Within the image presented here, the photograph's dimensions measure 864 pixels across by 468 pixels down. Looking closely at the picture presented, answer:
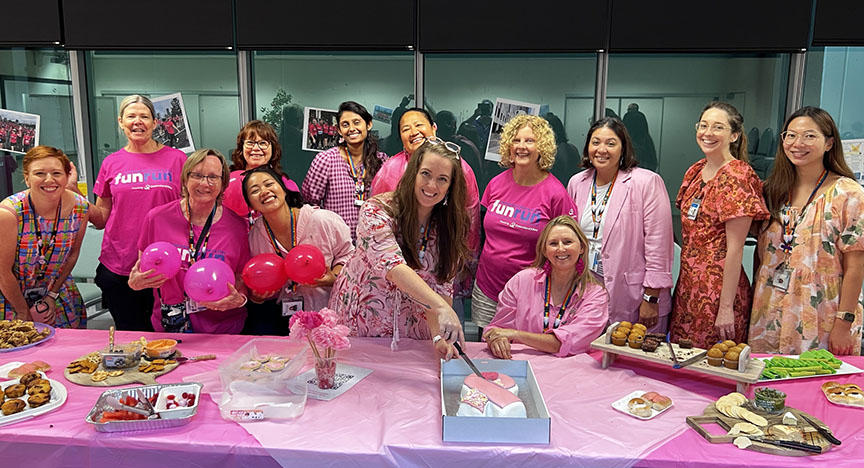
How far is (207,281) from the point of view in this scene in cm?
239

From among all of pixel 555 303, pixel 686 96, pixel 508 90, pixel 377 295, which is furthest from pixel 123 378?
A: pixel 686 96

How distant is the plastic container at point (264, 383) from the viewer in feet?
5.64

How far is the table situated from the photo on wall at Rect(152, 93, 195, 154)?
3.10m

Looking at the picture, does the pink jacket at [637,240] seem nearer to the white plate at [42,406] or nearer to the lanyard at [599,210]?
the lanyard at [599,210]

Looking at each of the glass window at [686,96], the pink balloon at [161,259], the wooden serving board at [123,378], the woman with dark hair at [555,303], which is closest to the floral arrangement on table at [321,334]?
the wooden serving board at [123,378]

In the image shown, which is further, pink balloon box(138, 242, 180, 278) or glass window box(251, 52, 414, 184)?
glass window box(251, 52, 414, 184)

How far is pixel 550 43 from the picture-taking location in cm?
418

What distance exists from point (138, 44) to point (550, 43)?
3081mm

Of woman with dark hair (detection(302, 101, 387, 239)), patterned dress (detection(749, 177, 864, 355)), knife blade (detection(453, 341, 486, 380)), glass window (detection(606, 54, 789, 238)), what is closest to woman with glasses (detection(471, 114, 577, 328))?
woman with dark hair (detection(302, 101, 387, 239))

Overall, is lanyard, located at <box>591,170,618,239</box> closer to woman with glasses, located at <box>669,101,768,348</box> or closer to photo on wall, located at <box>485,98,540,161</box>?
woman with glasses, located at <box>669,101,768,348</box>

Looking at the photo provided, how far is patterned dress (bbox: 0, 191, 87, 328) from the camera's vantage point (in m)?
2.80

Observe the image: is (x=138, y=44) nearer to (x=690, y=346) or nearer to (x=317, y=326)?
(x=317, y=326)

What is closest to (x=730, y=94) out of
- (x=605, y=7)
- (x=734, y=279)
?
(x=605, y=7)

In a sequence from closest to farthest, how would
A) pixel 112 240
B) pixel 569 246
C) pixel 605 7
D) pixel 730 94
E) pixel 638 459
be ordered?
pixel 638 459
pixel 569 246
pixel 112 240
pixel 605 7
pixel 730 94
